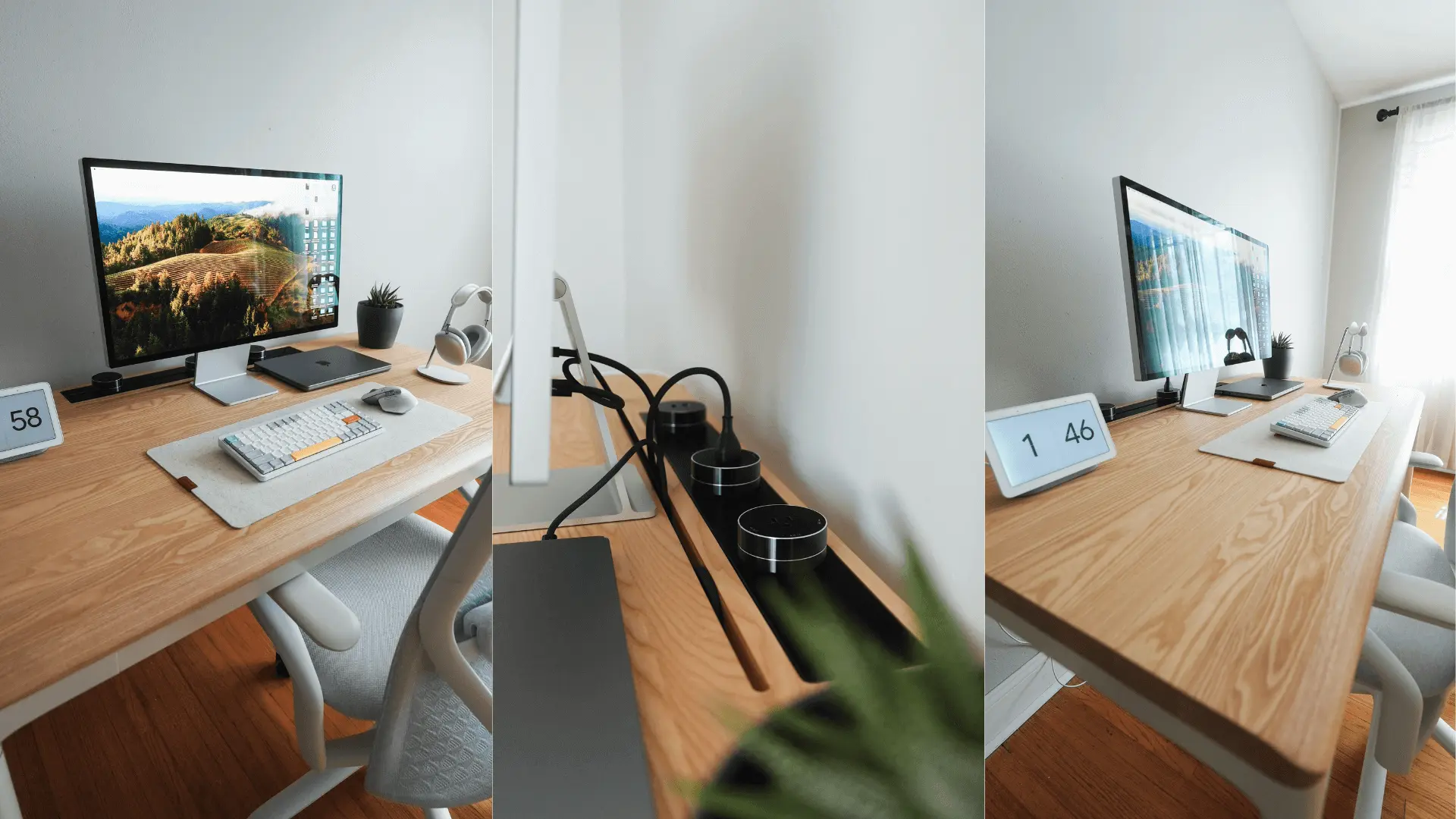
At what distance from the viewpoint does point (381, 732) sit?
0.63 meters

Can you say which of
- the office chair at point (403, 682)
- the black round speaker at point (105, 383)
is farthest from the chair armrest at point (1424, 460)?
the black round speaker at point (105, 383)

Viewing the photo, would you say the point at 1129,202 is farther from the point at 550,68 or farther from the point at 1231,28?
the point at 550,68

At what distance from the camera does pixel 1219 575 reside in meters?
0.14

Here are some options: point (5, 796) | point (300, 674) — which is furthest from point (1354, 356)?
point (5, 796)

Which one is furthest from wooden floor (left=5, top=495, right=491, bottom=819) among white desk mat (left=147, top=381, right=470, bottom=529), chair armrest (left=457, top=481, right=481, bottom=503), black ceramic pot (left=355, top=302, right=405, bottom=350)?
black ceramic pot (left=355, top=302, right=405, bottom=350)

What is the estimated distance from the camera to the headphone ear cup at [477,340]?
2.88 ft

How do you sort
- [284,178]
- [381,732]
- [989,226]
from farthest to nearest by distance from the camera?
[284,178]
[381,732]
[989,226]

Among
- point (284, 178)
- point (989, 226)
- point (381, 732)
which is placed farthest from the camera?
point (284, 178)

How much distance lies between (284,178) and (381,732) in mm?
929

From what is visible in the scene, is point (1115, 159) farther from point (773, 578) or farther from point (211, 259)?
point (211, 259)

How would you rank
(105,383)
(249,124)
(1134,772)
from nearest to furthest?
(1134,772)
(105,383)
(249,124)

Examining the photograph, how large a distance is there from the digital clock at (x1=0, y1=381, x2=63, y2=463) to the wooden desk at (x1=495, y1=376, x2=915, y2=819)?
1.03 meters

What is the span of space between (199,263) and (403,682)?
2.61ft

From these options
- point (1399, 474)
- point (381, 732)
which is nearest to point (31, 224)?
point (381, 732)
